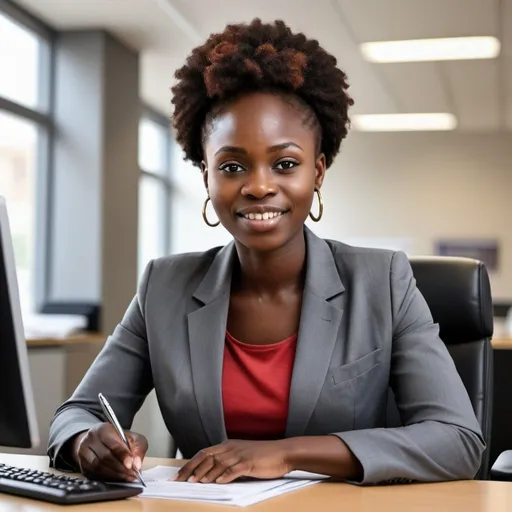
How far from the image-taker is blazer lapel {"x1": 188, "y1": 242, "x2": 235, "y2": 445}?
1.53 metres

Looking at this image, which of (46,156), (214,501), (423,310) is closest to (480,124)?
(46,156)

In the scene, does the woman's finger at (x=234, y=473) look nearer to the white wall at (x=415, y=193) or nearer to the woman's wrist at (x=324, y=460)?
the woman's wrist at (x=324, y=460)

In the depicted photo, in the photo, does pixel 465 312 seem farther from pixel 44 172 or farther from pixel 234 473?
pixel 44 172

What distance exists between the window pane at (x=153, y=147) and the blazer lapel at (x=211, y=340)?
20.7 ft

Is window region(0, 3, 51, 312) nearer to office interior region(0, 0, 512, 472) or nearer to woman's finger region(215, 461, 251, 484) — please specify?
office interior region(0, 0, 512, 472)

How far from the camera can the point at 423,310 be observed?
160 centimetres

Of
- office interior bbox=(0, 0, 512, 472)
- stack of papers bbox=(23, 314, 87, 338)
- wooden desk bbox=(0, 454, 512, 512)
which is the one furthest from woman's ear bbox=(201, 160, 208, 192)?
stack of papers bbox=(23, 314, 87, 338)

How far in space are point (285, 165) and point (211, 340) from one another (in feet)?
1.16

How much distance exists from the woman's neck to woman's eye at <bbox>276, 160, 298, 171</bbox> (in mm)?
180

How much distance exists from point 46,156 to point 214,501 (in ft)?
16.4

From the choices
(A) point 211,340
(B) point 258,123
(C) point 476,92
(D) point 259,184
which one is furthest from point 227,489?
(C) point 476,92

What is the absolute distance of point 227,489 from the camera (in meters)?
1.17

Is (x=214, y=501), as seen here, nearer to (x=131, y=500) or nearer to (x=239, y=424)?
(x=131, y=500)

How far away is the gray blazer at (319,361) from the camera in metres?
1.44
